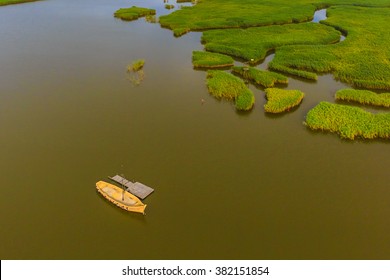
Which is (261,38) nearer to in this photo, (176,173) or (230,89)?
(230,89)

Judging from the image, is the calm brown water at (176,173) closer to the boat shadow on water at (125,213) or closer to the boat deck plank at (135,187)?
the boat shadow on water at (125,213)

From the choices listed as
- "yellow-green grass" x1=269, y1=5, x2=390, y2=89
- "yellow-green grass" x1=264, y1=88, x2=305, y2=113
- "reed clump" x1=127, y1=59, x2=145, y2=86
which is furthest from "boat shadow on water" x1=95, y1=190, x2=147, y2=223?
"yellow-green grass" x1=269, y1=5, x2=390, y2=89

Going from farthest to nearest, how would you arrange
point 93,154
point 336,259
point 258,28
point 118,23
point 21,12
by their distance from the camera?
point 21,12 → point 118,23 → point 258,28 → point 93,154 → point 336,259

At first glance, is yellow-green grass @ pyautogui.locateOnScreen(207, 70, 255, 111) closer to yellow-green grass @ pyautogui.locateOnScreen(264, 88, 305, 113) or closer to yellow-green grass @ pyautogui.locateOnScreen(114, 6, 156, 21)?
yellow-green grass @ pyautogui.locateOnScreen(264, 88, 305, 113)

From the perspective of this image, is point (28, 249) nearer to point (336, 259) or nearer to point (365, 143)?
point (336, 259)

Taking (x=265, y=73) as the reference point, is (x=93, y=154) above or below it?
below

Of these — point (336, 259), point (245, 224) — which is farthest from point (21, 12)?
point (336, 259)

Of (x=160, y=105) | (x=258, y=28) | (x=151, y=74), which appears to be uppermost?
(x=258, y=28)
